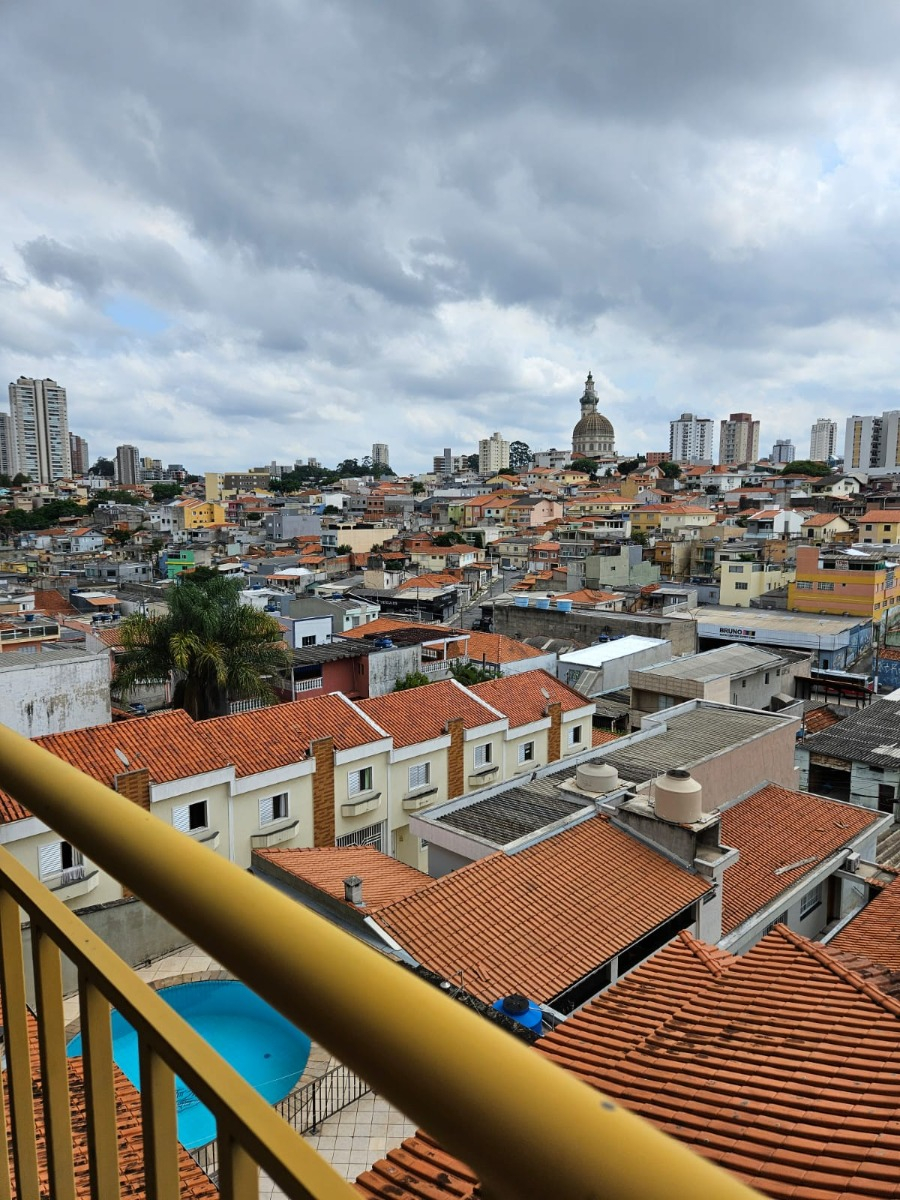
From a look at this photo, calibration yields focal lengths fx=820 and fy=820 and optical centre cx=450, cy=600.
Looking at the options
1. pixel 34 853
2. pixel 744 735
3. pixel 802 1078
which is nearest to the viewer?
pixel 802 1078

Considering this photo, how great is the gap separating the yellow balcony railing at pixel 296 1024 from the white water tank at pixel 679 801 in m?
11.4

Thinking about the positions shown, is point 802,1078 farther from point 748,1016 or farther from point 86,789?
point 86,789

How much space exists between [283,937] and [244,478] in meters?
131

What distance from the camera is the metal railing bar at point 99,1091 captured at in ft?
3.74

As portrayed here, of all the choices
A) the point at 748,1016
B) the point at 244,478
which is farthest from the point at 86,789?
the point at 244,478

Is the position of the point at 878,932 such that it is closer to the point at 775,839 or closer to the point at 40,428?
the point at 775,839

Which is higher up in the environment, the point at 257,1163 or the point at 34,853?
the point at 257,1163

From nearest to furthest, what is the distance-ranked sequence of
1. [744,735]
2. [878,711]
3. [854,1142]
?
[854,1142], [744,735], [878,711]

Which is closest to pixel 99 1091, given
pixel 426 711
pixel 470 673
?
pixel 426 711

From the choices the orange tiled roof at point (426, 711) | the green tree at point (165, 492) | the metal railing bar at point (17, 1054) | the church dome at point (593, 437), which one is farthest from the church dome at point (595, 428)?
the metal railing bar at point (17, 1054)

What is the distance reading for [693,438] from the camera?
162250 millimetres

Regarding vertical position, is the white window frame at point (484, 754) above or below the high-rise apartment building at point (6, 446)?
below

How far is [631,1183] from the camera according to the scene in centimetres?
66

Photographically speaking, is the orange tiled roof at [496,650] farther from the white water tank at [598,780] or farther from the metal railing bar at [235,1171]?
the metal railing bar at [235,1171]
